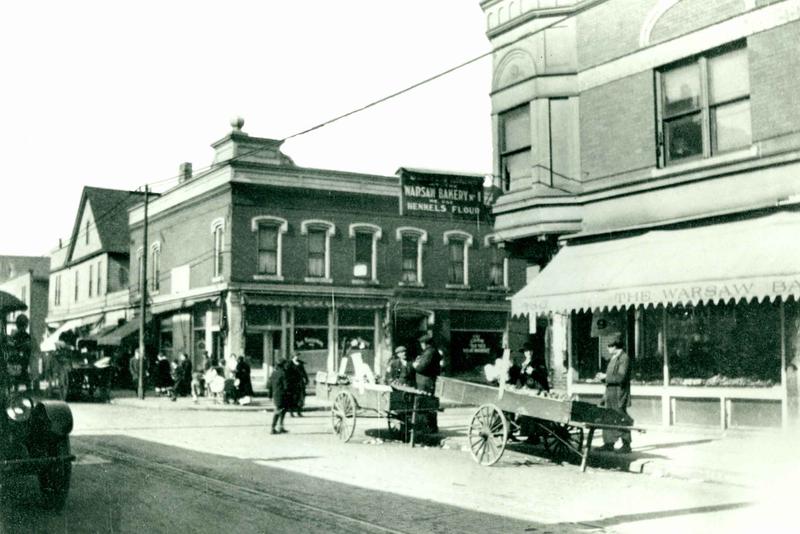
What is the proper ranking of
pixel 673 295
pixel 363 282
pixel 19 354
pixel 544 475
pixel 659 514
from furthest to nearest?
1. pixel 363 282
2. pixel 673 295
3. pixel 544 475
4. pixel 19 354
5. pixel 659 514

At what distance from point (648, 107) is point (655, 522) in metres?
9.33

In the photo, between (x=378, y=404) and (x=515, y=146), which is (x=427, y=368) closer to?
(x=378, y=404)

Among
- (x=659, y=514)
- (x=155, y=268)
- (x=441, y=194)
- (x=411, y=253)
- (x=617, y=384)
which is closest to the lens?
Result: (x=659, y=514)

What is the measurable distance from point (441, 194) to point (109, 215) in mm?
33911

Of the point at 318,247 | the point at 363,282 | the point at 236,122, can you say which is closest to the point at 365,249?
the point at 363,282

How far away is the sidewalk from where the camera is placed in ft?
35.1

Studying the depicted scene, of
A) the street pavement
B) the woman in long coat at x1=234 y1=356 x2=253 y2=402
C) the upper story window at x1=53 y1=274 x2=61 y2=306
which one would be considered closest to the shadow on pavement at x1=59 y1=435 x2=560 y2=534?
the street pavement

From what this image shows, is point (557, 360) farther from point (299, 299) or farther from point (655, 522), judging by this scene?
point (299, 299)

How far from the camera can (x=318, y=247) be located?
3300 cm

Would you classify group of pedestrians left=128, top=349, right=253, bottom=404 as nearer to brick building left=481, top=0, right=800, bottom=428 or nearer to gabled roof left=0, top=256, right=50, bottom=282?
brick building left=481, top=0, right=800, bottom=428

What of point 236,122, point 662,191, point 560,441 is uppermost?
point 236,122

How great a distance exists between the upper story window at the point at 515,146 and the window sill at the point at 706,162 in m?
2.94

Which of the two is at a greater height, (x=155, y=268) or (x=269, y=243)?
(x=269, y=243)

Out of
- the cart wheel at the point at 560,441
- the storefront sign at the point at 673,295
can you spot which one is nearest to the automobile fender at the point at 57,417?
the cart wheel at the point at 560,441
